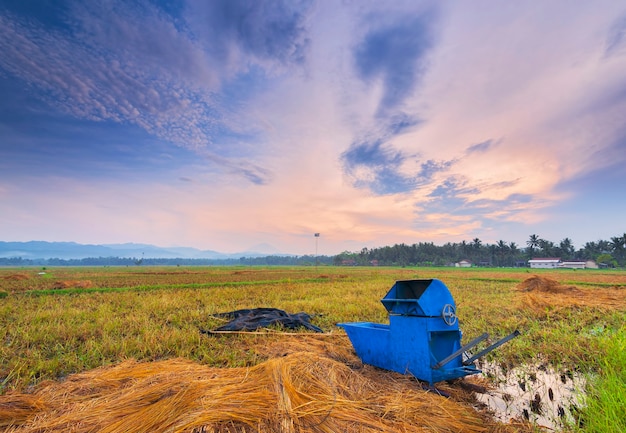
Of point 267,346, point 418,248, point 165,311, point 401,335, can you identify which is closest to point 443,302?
point 401,335

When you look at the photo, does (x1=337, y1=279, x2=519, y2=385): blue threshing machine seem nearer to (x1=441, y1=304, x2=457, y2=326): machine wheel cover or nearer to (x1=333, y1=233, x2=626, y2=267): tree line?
(x1=441, y1=304, x2=457, y2=326): machine wheel cover

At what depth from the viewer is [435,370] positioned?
165 inches

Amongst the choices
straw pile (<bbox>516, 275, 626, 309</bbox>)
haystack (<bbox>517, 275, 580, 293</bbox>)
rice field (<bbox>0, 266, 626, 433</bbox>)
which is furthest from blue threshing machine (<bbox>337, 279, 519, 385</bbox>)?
haystack (<bbox>517, 275, 580, 293</bbox>)

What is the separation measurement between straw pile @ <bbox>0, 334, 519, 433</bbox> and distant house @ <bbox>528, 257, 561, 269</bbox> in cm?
13028

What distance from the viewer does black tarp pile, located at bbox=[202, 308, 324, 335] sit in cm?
788

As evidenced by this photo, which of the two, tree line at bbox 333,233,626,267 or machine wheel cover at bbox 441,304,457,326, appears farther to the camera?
tree line at bbox 333,233,626,267

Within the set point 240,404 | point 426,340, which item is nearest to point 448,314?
point 426,340

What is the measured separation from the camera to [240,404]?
3.09m

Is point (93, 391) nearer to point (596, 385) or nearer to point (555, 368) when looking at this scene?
point (596, 385)

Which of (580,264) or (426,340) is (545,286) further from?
(580,264)

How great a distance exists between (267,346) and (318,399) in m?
3.22

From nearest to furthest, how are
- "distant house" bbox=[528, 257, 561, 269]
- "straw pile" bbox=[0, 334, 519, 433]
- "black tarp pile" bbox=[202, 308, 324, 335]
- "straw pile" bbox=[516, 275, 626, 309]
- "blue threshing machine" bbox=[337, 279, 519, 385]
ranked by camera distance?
1. "straw pile" bbox=[0, 334, 519, 433]
2. "blue threshing machine" bbox=[337, 279, 519, 385]
3. "black tarp pile" bbox=[202, 308, 324, 335]
4. "straw pile" bbox=[516, 275, 626, 309]
5. "distant house" bbox=[528, 257, 561, 269]

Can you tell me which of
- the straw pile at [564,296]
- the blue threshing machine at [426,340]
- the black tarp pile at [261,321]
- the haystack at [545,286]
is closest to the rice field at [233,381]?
the blue threshing machine at [426,340]

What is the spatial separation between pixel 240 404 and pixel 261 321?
540 centimetres
